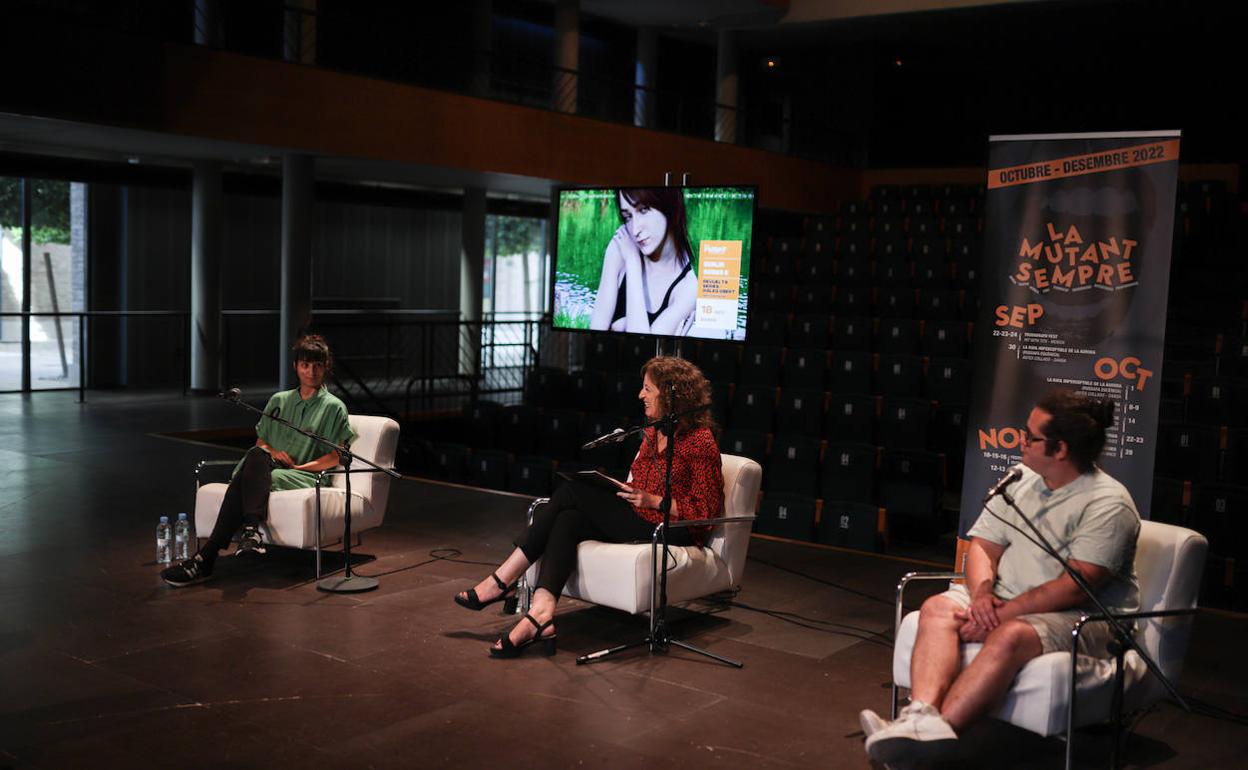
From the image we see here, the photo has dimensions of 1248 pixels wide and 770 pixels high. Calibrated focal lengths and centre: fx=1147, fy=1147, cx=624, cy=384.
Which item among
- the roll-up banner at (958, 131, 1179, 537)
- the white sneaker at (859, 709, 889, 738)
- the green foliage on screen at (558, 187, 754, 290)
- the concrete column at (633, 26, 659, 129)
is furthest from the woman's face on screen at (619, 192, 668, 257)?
the concrete column at (633, 26, 659, 129)

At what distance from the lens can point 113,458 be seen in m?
8.05

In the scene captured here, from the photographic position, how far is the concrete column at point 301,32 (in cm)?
1009

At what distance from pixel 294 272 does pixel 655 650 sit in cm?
717

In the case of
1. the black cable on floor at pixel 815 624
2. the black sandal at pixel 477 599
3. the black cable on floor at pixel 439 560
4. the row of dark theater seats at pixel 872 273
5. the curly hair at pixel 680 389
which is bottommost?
the black cable on floor at pixel 439 560

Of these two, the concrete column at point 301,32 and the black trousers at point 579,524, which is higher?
the concrete column at point 301,32

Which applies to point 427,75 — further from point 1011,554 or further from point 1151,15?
point 1011,554

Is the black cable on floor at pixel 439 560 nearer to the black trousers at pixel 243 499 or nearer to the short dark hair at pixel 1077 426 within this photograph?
the black trousers at pixel 243 499

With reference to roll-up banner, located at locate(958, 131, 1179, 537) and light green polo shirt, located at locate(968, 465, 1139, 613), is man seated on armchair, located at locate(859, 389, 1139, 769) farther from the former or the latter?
roll-up banner, located at locate(958, 131, 1179, 537)

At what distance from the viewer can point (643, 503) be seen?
4316 mm

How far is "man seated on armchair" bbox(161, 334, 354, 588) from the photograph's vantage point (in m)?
5.03

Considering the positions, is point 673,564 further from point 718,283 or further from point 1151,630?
point 718,283

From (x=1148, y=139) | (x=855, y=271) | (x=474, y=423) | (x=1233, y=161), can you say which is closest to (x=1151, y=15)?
(x=1233, y=161)

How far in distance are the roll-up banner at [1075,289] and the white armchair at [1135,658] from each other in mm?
1086

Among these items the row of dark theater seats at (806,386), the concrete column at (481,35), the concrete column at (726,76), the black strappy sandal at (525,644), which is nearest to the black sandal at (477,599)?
the black strappy sandal at (525,644)
